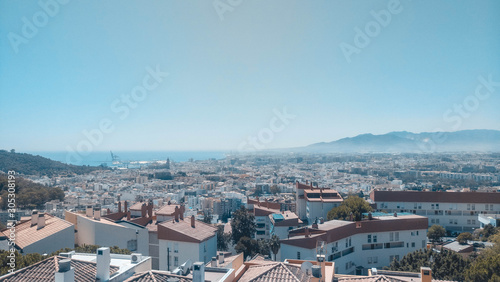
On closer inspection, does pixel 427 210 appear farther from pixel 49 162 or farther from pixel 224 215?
pixel 49 162

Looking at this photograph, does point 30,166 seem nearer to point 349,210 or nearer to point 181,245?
point 181,245

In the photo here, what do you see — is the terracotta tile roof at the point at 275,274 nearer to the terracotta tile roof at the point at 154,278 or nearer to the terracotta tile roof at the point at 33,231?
the terracotta tile roof at the point at 154,278

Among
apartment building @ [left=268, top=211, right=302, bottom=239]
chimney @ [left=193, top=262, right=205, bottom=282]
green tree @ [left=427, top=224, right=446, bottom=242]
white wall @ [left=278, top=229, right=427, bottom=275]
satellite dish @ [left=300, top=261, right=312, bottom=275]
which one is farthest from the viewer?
green tree @ [left=427, top=224, right=446, bottom=242]

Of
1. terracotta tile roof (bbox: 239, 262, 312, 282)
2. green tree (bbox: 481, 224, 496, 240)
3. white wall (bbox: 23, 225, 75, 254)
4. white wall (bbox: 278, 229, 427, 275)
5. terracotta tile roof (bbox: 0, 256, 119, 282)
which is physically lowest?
green tree (bbox: 481, 224, 496, 240)

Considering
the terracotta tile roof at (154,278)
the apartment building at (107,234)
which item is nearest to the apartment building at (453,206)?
the apartment building at (107,234)

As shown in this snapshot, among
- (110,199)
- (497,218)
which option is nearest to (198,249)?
(497,218)

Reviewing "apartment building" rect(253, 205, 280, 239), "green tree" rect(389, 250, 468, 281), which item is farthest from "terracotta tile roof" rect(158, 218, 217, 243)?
"apartment building" rect(253, 205, 280, 239)

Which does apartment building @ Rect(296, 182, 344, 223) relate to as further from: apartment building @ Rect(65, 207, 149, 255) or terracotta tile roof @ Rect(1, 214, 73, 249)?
terracotta tile roof @ Rect(1, 214, 73, 249)
